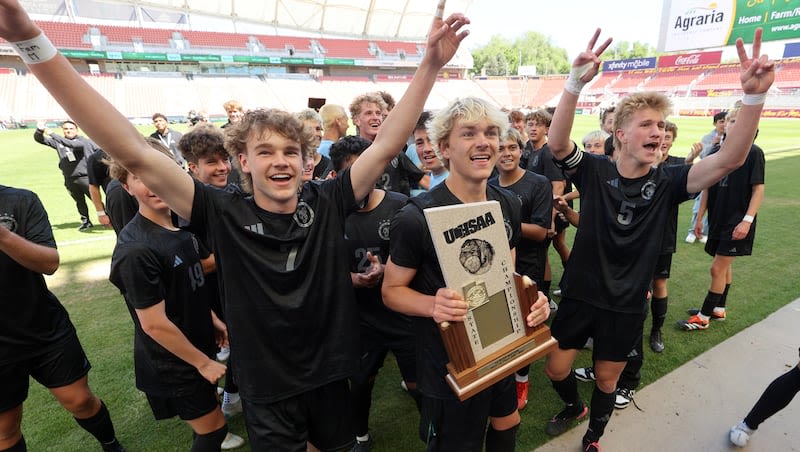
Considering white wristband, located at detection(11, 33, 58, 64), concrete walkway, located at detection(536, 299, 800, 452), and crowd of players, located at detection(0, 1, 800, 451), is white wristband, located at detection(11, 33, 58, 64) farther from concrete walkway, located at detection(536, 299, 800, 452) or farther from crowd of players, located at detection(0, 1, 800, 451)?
concrete walkway, located at detection(536, 299, 800, 452)

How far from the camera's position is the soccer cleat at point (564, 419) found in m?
2.94

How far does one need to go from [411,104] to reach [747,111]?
76.6 inches

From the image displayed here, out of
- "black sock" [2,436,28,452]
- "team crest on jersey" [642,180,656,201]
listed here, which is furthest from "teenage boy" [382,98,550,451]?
"black sock" [2,436,28,452]

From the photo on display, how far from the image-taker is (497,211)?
1719 mm

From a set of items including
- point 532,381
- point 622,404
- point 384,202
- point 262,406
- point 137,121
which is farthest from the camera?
point 137,121

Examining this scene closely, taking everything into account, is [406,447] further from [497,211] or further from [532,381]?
[497,211]

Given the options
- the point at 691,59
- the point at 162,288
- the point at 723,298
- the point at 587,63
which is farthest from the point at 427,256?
the point at 691,59

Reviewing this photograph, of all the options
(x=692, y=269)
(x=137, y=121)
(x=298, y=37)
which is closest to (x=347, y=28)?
(x=298, y=37)

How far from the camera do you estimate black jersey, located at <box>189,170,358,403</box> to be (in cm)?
177

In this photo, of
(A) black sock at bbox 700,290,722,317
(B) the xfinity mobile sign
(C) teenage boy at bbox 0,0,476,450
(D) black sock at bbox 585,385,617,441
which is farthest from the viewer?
(B) the xfinity mobile sign

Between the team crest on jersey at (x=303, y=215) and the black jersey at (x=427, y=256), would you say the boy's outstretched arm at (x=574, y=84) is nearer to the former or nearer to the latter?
the black jersey at (x=427, y=256)

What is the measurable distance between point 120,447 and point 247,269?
221 cm

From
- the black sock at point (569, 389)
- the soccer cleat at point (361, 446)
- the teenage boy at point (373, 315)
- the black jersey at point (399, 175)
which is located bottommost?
the soccer cleat at point (361, 446)

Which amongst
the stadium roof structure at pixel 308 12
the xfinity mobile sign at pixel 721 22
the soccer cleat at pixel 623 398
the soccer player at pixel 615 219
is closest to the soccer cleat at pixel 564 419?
the soccer player at pixel 615 219
